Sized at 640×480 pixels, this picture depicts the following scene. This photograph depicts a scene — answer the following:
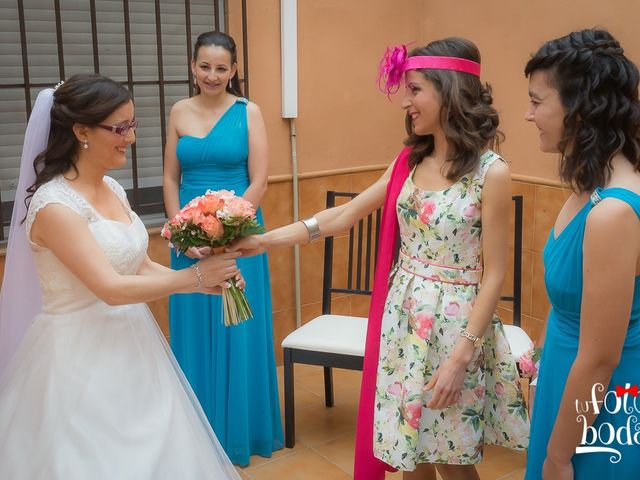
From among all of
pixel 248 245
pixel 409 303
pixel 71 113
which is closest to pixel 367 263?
pixel 248 245

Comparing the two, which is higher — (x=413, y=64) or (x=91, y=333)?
(x=413, y=64)

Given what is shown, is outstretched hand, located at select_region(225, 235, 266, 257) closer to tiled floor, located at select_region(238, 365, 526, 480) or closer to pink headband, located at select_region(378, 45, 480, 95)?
pink headband, located at select_region(378, 45, 480, 95)

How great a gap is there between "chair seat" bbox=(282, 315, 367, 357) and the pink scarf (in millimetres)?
880

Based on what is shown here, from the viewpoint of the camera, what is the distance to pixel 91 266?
2088 mm

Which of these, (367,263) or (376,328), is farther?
(367,263)

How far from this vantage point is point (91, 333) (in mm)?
2184

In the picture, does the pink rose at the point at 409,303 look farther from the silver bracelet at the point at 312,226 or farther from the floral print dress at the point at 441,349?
the silver bracelet at the point at 312,226

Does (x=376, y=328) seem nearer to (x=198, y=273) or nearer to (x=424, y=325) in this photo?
(x=424, y=325)

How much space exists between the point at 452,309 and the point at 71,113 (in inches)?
48.8

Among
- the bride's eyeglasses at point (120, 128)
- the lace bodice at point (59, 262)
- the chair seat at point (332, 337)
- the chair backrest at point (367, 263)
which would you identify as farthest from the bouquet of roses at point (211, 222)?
the chair backrest at point (367, 263)

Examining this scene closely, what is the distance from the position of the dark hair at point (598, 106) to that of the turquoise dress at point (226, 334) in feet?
6.30

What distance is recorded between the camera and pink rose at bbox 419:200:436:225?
84.7 inches

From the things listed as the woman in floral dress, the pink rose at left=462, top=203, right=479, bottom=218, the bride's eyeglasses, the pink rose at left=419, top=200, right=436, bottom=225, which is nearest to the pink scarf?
the woman in floral dress

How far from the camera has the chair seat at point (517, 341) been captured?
3.11 meters
